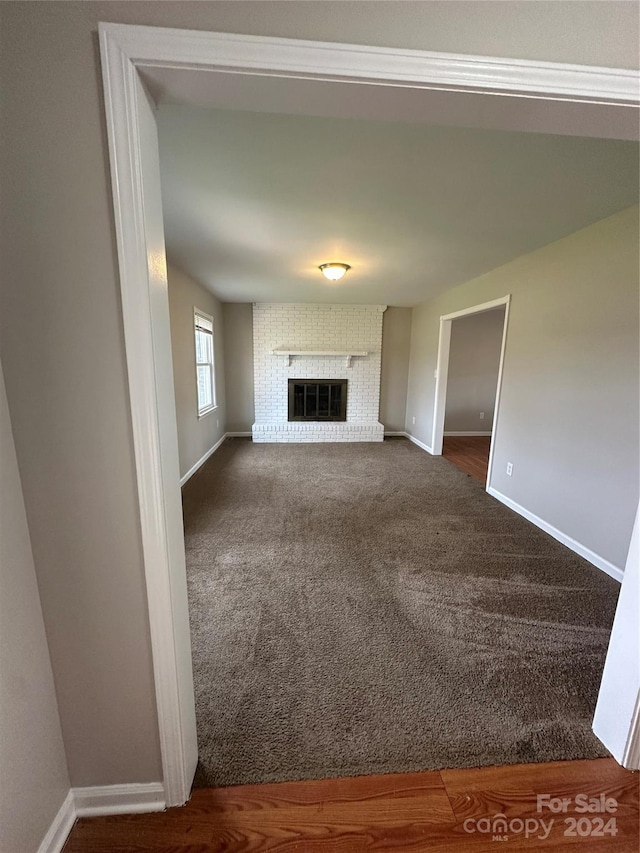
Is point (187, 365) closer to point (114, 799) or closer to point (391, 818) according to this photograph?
point (114, 799)

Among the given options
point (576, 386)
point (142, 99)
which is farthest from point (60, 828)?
point (576, 386)

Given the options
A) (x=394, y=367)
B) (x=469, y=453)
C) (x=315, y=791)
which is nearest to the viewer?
(x=315, y=791)

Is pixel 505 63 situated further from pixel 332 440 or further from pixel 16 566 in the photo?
pixel 332 440

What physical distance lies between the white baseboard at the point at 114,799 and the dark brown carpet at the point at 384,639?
0.16 meters

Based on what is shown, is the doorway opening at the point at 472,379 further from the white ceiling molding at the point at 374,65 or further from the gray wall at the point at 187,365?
the white ceiling molding at the point at 374,65

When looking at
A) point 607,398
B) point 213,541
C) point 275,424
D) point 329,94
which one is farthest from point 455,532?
point 275,424

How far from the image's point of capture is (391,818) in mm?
995

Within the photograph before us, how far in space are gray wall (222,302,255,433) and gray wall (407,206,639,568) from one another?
3788 mm

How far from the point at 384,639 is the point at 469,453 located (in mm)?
3960

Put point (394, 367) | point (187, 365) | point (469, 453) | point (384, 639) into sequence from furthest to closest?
point (394, 367)
point (469, 453)
point (187, 365)
point (384, 639)

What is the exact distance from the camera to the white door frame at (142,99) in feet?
2.23

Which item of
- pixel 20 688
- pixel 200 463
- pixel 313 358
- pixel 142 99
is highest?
pixel 142 99

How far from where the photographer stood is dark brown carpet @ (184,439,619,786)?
118 cm

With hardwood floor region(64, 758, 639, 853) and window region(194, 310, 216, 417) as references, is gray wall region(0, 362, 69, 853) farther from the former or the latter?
window region(194, 310, 216, 417)
